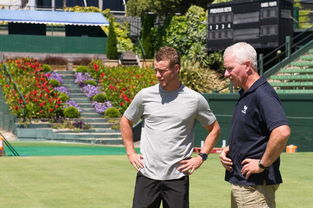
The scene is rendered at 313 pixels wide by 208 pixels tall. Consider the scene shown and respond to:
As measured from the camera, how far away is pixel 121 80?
37312 mm

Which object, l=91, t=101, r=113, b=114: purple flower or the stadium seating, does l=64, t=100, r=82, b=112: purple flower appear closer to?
l=91, t=101, r=113, b=114: purple flower

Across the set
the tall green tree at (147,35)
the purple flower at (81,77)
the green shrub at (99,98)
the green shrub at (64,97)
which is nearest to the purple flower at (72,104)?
the green shrub at (64,97)

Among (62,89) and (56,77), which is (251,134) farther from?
(56,77)

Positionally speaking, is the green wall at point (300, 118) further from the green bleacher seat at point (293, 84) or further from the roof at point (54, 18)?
the roof at point (54, 18)

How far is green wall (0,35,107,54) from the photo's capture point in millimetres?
44781

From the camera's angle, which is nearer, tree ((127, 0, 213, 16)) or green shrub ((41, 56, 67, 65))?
green shrub ((41, 56, 67, 65))

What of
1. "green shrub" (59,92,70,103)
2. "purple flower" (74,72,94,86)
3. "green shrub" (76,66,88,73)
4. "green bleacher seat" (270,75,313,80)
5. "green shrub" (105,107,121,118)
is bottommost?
"green shrub" (105,107,121,118)

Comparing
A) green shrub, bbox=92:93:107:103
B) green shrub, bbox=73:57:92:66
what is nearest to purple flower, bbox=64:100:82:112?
green shrub, bbox=92:93:107:103

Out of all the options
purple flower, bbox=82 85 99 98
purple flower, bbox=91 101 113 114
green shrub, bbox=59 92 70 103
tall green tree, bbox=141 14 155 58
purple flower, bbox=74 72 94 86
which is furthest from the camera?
tall green tree, bbox=141 14 155 58

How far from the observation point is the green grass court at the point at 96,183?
11289 mm

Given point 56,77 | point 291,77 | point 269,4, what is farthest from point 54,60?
point 291,77

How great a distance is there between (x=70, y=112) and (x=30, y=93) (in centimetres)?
195

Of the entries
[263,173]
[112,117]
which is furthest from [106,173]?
[112,117]

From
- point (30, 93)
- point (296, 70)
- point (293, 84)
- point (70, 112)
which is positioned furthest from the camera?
point (70, 112)
